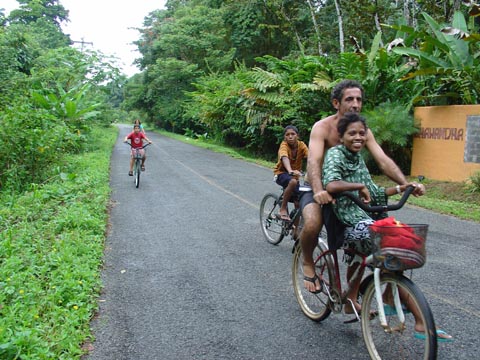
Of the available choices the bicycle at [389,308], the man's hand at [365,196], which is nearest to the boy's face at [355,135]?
the man's hand at [365,196]

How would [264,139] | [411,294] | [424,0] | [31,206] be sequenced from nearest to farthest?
1. [411,294]
2. [31,206]
3. [424,0]
4. [264,139]

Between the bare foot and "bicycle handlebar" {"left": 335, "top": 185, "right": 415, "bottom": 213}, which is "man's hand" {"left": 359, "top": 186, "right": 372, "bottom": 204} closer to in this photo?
"bicycle handlebar" {"left": 335, "top": 185, "right": 415, "bottom": 213}

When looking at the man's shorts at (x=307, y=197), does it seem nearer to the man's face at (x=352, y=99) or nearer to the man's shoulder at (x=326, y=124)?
the man's shoulder at (x=326, y=124)

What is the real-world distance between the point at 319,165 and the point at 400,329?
141 cm

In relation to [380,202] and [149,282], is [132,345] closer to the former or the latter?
[149,282]

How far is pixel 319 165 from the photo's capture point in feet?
13.0

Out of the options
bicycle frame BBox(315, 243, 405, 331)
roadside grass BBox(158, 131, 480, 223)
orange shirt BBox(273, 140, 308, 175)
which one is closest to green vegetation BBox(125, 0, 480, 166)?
roadside grass BBox(158, 131, 480, 223)

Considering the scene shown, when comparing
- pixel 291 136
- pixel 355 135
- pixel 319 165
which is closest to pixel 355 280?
pixel 319 165

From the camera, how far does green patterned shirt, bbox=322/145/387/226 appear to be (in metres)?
3.61

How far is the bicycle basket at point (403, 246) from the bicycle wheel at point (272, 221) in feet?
11.8

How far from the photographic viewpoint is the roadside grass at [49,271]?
364cm

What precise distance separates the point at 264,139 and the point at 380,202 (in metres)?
16.8

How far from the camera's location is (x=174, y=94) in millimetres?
43375

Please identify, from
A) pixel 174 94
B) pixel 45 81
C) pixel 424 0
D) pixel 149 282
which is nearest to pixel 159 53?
pixel 174 94
